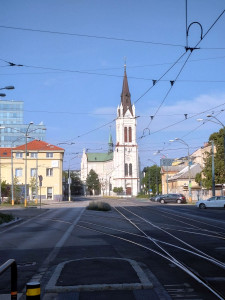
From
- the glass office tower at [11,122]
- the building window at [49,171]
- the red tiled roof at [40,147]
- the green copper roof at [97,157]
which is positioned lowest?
the building window at [49,171]

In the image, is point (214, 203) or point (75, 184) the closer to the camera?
point (214, 203)

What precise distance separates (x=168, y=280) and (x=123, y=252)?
4.11 meters

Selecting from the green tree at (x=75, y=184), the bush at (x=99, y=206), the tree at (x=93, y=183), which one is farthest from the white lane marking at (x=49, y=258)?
the tree at (x=93, y=183)

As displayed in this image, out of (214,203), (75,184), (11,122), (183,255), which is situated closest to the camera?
(183,255)

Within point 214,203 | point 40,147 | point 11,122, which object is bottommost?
point 214,203

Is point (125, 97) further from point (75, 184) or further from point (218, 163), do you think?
point (218, 163)

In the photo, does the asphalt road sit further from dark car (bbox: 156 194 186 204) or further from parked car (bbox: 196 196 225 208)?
dark car (bbox: 156 194 186 204)

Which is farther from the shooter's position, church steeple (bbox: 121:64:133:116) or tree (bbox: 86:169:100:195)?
tree (bbox: 86:169:100:195)

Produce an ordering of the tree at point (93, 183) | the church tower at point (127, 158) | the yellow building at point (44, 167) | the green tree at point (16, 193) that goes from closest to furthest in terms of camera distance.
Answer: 1. the green tree at point (16, 193)
2. the yellow building at point (44, 167)
3. the church tower at point (127, 158)
4. the tree at point (93, 183)

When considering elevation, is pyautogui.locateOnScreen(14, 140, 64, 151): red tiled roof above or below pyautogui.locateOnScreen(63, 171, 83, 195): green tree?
above

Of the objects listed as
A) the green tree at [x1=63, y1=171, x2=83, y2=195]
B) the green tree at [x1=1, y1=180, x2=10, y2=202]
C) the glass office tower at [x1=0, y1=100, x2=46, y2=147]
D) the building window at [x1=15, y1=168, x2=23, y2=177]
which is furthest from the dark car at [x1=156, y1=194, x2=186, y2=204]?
the green tree at [x1=63, y1=171, x2=83, y2=195]

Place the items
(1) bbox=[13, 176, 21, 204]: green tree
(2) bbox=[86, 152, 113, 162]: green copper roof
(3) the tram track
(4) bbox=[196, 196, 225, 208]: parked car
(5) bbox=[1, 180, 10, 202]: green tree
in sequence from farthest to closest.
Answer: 1. (2) bbox=[86, 152, 113, 162]: green copper roof
2. (5) bbox=[1, 180, 10, 202]: green tree
3. (1) bbox=[13, 176, 21, 204]: green tree
4. (4) bbox=[196, 196, 225, 208]: parked car
5. (3) the tram track

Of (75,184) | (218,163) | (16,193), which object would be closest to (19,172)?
(16,193)

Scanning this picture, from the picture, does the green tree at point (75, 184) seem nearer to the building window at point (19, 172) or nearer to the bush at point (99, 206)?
the building window at point (19, 172)
